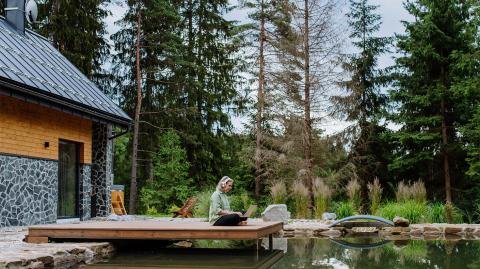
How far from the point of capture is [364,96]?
2191 cm

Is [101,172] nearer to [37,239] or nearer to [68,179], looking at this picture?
A: [68,179]

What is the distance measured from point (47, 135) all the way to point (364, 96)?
43.5 feet

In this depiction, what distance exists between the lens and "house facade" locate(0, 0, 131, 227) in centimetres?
1084

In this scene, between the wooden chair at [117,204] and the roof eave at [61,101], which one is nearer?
the roof eave at [61,101]

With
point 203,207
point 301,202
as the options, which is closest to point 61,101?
point 203,207

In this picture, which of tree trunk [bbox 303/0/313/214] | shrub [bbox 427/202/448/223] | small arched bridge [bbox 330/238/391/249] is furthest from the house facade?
shrub [bbox 427/202/448/223]

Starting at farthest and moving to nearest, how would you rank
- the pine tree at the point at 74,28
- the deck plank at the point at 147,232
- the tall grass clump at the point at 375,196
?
the pine tree at the point at 74,28
the tall grass clump at the point at 375,196
the deck plank at the point at 147,232

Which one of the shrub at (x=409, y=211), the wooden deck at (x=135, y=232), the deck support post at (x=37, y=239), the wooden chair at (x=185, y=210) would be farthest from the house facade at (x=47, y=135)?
the shrub at (x=409, y=211)

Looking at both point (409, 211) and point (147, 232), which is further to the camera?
point (409, 211)

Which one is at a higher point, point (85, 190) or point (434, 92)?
point (434, 92)

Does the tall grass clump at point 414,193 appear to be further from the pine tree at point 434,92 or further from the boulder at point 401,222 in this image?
the pine tree at point 434,92

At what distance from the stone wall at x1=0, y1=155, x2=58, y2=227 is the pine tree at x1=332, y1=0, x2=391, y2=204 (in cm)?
1062

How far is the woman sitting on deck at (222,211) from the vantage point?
343 inches

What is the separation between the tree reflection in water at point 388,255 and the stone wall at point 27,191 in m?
5.25
